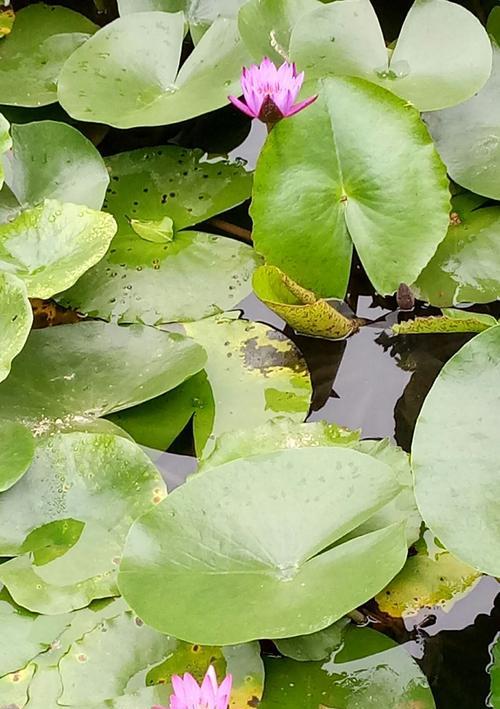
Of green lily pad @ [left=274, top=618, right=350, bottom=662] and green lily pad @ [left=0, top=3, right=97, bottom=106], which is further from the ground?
green lily pad @ [left=0, top=3, right=97, bottom=106]

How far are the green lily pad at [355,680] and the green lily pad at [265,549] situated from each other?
0.13 m

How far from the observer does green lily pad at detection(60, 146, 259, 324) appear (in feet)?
4.73

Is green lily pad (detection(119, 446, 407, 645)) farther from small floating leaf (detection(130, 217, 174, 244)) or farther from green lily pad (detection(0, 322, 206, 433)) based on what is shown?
small floating leaf (detection(130, 217, 174, 244))

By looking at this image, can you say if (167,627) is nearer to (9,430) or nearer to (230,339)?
(9,430)

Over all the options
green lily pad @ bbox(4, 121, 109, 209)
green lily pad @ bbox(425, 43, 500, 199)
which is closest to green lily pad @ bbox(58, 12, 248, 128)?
green lily pad @ bbox(4, 121, 109, 209)

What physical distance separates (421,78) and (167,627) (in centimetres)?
104

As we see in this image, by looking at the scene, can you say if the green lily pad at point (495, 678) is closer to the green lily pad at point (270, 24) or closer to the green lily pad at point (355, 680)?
the green lily pad at point (355, 680)

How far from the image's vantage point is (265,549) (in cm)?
101

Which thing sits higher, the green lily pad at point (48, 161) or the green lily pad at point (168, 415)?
the green lily pad at point (48, 161)

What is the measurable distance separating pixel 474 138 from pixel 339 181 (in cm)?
30

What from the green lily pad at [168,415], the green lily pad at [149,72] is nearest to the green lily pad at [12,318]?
the green lily pad at [168,415]

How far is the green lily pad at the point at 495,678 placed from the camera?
3.16 ft

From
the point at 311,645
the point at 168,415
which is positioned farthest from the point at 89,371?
the point at 311,645

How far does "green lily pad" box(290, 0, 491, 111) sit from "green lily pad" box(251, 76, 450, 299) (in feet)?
0.48
